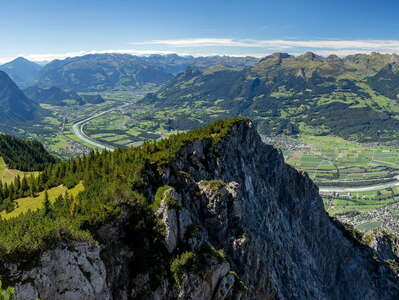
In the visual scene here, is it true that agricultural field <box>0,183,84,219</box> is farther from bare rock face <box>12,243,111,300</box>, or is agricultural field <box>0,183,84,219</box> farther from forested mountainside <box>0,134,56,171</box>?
forested mountainside <box>0,134,56,171</box>

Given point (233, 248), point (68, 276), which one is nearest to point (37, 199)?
point (68, 276)

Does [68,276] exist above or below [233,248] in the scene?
above

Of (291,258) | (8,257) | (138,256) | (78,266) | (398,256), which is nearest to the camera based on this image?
(8,257)

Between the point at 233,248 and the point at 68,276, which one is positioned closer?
the point at 68,276

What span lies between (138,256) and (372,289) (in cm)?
12330

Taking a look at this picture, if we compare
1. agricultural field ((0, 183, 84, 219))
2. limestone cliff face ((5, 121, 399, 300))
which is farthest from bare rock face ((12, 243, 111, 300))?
agricultural field ((0, 183, 84, 219))

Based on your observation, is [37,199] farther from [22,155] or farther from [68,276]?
[22,155]

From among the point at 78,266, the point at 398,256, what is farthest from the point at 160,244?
the point at 398,256

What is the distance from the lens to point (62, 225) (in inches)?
→ 1465

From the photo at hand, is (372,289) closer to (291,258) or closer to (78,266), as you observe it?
(291,258)

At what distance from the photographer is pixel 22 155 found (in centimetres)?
13988

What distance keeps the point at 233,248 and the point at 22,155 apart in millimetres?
116377

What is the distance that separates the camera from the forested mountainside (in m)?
109

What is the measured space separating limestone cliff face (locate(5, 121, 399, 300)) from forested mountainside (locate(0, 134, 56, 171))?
Answer: 211ft
